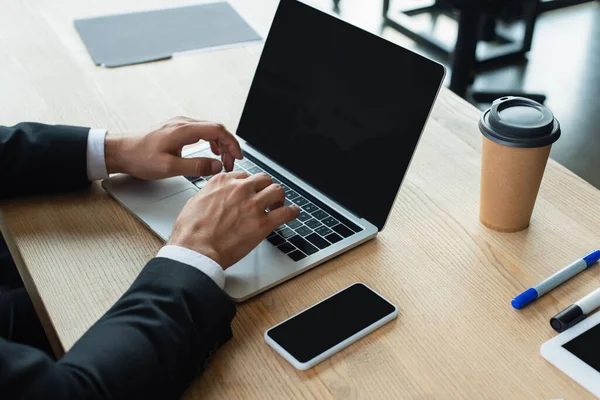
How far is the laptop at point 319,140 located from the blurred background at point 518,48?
148cm

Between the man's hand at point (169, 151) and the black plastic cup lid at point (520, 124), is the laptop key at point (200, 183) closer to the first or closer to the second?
the man's hand at point (169, 151)

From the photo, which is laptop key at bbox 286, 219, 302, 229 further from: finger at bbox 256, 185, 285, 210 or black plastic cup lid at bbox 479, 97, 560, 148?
black plastic cup lid at bbox 479, 97, 560, 148

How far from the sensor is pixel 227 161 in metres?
1.18

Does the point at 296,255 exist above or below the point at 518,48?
above

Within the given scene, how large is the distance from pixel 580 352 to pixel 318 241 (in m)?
0.37

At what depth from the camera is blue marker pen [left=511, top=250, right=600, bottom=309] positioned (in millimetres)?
913

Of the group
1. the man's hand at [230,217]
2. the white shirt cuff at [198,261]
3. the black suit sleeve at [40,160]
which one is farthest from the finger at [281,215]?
the black suit sleeve at [40,160]

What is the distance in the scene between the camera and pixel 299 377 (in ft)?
2.70

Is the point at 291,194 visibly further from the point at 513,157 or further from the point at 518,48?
the point at 518,48

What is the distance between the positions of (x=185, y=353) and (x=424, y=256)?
0.37m

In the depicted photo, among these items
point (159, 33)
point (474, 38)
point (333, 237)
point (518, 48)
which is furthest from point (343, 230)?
point (518, 48)

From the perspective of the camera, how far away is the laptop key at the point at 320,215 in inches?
42.1

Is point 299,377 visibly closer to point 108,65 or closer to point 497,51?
point 108,65

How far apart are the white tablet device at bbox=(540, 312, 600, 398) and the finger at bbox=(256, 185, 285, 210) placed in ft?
1.32
